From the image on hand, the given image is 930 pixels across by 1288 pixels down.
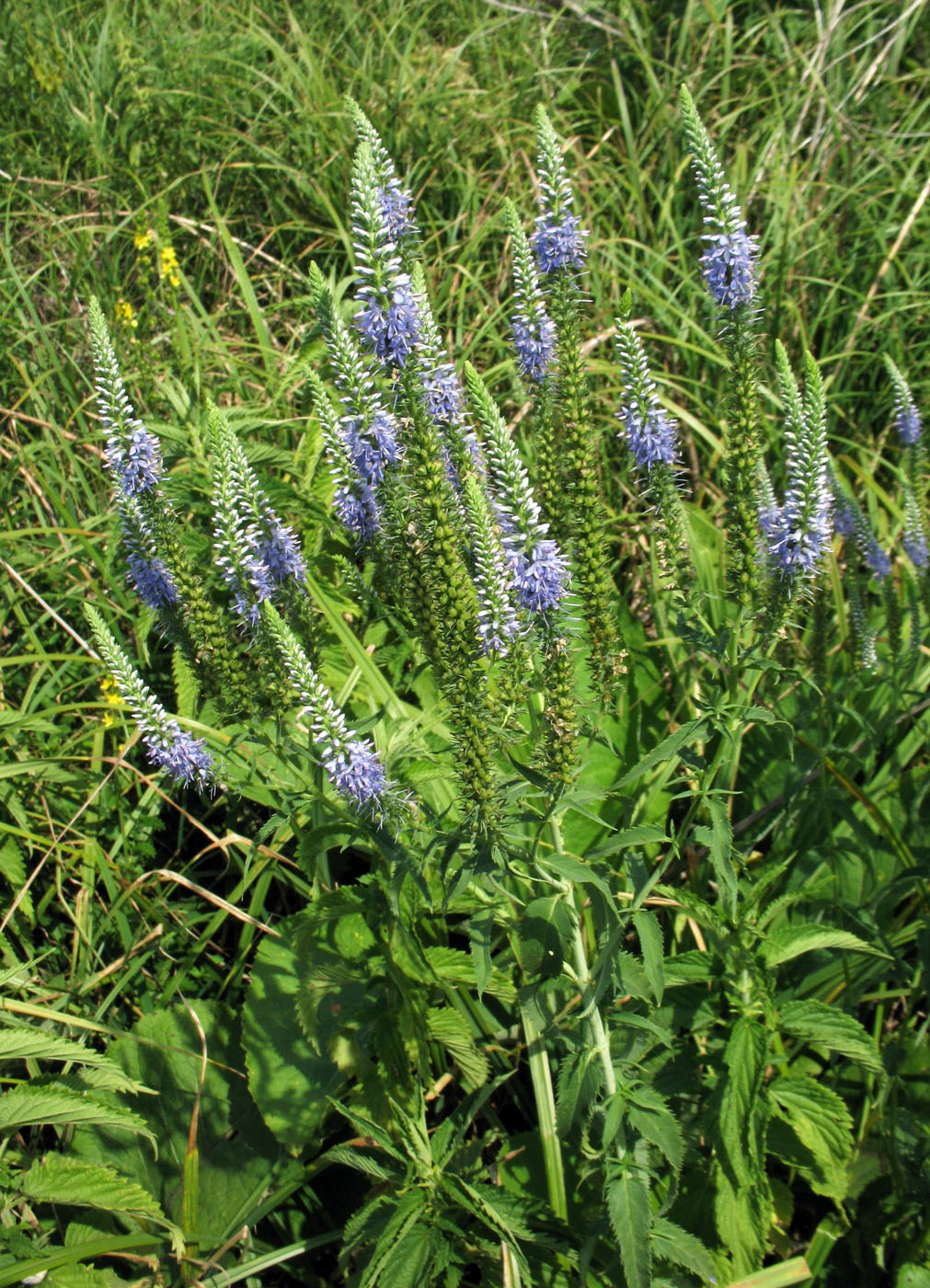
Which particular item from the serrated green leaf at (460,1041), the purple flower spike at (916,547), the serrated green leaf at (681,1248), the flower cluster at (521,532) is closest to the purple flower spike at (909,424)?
the purple flower spike at (916,547)

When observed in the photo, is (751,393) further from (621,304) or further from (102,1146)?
(102,1146)

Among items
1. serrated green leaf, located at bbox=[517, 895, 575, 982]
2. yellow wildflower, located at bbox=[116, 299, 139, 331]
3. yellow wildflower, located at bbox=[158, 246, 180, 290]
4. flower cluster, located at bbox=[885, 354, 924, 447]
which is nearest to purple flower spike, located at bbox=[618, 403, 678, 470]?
serrated green leaf, located at bbox=[517, 895, 575, 982]

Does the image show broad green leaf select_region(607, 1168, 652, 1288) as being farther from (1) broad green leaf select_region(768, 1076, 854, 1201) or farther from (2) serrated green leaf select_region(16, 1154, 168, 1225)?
(2) serrated green leaf select_region(16, 1154, 168, 1225)

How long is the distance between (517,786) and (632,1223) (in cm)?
99

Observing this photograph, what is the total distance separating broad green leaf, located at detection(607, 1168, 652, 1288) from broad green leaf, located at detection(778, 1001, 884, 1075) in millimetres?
607

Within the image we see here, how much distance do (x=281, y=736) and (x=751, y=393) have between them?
51.5 inches

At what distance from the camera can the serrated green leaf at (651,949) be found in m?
2.03

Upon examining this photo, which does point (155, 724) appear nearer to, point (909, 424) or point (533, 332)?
point (533, 332)

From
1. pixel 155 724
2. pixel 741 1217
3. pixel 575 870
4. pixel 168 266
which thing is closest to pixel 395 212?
pixel 155 724

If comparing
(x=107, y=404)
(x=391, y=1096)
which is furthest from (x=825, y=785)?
(x=107, y=404)

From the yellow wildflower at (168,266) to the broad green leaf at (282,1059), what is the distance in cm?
301

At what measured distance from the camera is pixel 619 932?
2043 mm

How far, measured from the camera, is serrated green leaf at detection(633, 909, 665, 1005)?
203cm

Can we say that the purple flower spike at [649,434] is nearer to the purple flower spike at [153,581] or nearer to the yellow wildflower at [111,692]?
the purple flower spike at [153,581]
